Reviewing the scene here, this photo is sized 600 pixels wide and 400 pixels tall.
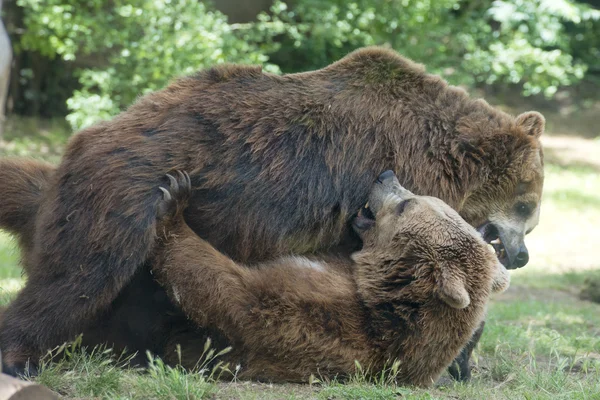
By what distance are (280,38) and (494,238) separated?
11.5 m

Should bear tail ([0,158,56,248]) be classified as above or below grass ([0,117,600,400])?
above

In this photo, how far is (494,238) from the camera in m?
6.17

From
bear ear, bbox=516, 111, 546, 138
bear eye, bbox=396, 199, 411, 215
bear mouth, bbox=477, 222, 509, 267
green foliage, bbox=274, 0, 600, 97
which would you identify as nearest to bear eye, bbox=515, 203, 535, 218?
bear mouth, bbox=477, 222, 509, 267

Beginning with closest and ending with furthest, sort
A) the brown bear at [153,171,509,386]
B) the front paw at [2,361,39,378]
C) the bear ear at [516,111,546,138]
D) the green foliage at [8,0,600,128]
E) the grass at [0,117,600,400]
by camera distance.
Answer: the grass at [0,117,600,400]
the front paw at [2,361,39,378]
the brown bear at [153,171,509,386]
the bear ear at [516,111,546,138]
the green foliage at [8,0,600,128]

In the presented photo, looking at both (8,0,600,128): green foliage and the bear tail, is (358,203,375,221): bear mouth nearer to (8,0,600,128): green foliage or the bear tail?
the bear tail

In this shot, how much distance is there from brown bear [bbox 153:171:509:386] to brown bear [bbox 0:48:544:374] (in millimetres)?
220

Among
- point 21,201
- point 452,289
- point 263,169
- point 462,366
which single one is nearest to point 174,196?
point 263,169

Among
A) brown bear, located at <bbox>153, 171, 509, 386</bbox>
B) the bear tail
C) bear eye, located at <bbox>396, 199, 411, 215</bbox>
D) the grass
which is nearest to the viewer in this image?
the grass

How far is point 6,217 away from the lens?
18.8 ft

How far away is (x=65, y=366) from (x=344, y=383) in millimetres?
1670

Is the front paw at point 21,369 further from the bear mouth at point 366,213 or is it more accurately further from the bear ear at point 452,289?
the bear ear at point 452,289

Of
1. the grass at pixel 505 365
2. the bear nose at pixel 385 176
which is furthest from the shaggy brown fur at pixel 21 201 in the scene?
the bear nose at pixel 385 176

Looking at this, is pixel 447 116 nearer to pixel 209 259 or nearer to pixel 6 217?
pixel 209 259

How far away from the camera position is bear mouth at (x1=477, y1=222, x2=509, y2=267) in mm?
6109
